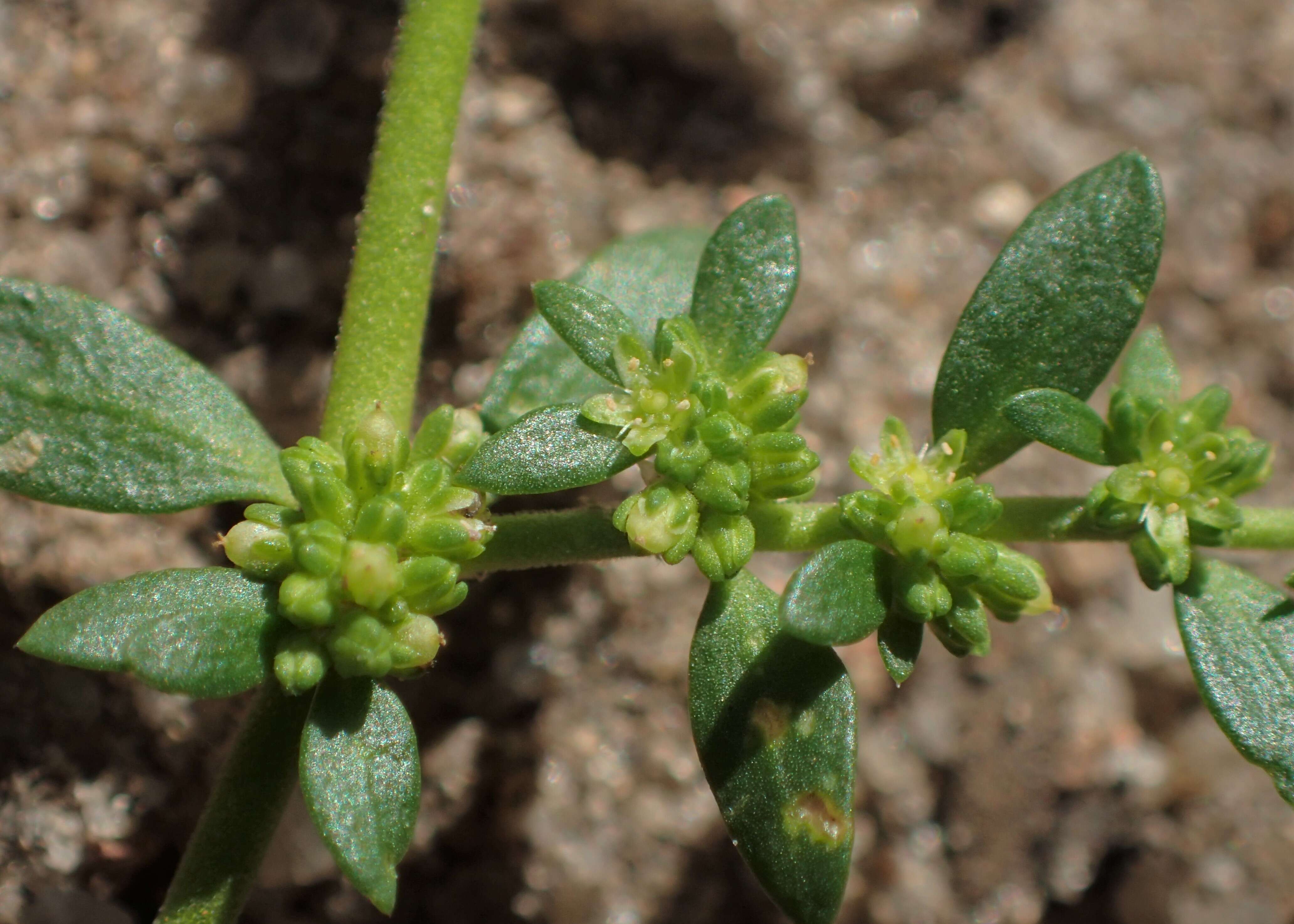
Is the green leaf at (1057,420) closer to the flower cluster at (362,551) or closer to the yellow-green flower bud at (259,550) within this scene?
the flower cluster at (362,551)

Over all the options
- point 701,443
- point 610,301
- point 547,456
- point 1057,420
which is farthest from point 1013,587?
point 610,301

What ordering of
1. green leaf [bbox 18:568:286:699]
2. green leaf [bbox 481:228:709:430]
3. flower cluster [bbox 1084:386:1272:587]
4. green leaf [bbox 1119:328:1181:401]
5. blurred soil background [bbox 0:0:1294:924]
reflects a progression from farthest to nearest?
1. blurred soil background [bbox 0:0:1294:924]
2. green leaf [bbox 481:228:709:430]
3. green leaf [bbox 1119:328:1181:401]
4. flower cluster [bbox 1084:386:1272:587]
5. green leaf [bbox 18:568:286:699]

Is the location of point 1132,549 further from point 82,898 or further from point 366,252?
point 82,898

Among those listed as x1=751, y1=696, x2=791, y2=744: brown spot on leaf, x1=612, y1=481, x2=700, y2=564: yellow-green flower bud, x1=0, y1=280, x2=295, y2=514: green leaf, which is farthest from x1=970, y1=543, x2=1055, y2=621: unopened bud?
x1=0, y1=280, x2=295, y2=514: green leaf

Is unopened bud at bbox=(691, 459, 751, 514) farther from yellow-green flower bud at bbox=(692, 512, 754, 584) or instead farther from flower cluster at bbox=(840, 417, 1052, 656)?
flower cluster at bbox=(840, 417, 1052, 656)

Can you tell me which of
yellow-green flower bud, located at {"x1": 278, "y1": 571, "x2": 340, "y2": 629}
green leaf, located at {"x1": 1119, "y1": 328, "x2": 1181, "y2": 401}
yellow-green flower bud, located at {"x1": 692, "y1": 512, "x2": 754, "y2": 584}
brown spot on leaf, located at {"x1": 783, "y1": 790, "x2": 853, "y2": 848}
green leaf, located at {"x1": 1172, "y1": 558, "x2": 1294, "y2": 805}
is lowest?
brown spot on leaf, located at {"x1": 783, "y1": 790, "x2": 853, "y2": 848}

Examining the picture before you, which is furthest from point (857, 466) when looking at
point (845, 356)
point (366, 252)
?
point (845, 356)
